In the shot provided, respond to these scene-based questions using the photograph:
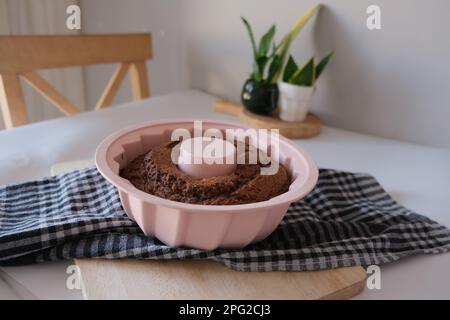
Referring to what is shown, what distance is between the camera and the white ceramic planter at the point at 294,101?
85 centimetres

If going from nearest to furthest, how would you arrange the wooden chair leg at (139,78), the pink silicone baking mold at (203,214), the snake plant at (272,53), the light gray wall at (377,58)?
1. the pink silicone baking mold at (203,214)
2. the light gray wall at (377,58)
3. the snake plant at (272,53)
4. the wooden chair leg at (139,78)

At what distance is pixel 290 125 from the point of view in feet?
2.80

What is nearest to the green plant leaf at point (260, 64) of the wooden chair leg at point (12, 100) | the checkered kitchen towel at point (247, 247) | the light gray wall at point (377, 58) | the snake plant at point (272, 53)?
the snake plant at point (272, 53)

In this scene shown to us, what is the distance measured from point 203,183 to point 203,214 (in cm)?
5

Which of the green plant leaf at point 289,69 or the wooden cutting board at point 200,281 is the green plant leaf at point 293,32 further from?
the wooden cutting board at point 200,281

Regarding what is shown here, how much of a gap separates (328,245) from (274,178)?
0.33ft

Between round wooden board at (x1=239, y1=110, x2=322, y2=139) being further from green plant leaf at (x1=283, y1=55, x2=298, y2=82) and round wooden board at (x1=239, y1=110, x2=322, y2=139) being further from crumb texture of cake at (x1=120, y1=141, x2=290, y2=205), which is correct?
crumb texture of cake at (x1=120, y1=141, x2=290, y2=205)

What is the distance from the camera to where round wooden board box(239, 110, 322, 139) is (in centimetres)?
85

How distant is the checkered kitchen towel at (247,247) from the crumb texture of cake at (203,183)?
6cm

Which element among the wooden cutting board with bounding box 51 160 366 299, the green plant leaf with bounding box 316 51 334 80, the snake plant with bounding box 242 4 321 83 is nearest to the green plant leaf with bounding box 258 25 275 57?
the snake plant with bounding box 242 4 321 83

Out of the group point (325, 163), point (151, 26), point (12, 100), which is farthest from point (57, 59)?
point (325, 163)

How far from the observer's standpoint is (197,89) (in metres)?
1.19

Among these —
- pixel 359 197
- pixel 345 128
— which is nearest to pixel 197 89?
pixel 345 128

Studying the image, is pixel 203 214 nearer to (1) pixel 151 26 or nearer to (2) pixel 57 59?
(2) pixel 57 59
